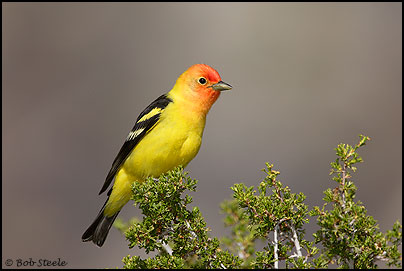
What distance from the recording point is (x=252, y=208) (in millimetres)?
3057

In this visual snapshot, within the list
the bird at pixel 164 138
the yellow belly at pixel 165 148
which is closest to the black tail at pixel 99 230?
the bird at pixel 164 138

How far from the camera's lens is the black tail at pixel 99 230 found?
4742mm

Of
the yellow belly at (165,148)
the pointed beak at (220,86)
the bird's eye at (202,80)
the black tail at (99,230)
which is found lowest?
the black tail at (99,230)

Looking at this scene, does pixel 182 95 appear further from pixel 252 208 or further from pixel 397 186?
pixel 397 186

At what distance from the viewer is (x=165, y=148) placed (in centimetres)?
423

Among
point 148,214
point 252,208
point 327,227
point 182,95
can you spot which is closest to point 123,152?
point 182,95

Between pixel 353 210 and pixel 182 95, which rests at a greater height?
pixel 182 95

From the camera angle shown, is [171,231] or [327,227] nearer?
[327,227]

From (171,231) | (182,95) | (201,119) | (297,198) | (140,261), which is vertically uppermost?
(182,95)

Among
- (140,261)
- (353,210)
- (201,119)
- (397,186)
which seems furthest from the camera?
(397,186)

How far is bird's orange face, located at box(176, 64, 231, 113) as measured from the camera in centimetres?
463

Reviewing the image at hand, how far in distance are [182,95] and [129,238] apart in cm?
182

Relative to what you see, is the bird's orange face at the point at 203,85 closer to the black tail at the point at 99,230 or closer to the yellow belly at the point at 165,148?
the yellow belly at the point at 165,148

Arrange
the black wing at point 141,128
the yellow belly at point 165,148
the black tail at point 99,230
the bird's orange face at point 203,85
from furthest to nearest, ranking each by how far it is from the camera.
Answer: the black tail at point 99,230, the bird's orange face at point 203,85, the black wing at point 141,128, the yellow belly at point 165,148
